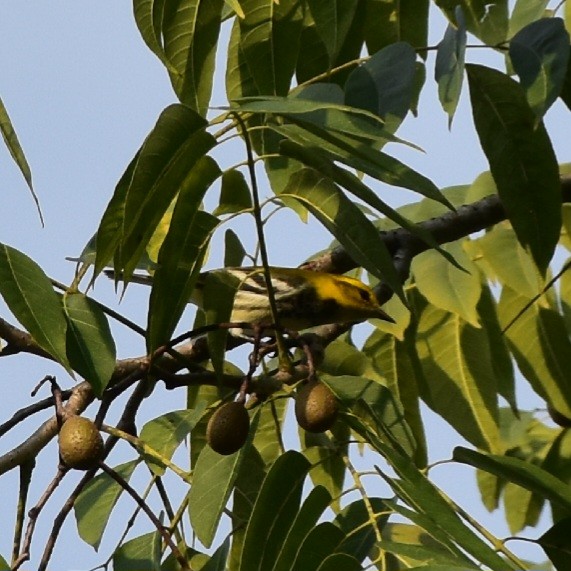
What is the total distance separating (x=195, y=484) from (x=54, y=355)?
425 millimetres

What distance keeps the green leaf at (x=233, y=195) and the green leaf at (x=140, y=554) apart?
1.01 metres

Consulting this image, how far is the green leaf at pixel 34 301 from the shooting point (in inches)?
83.0

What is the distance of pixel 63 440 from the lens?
6.60ft

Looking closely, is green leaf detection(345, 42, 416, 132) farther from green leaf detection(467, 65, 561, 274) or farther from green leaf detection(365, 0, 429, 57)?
A: green leaf detection(365, 0, 429, 57)

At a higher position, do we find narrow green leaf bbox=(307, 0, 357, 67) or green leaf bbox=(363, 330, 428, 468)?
narrow green leaf bbox=(307, 0, 357, 67)

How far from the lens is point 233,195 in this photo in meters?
3.14

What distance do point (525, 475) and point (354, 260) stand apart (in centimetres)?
54

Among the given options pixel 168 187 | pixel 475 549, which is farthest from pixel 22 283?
pixel 475 549

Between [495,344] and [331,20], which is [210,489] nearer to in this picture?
[331,20]

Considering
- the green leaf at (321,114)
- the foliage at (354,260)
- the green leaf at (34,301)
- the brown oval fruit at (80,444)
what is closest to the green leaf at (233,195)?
the foliage at (354,260)

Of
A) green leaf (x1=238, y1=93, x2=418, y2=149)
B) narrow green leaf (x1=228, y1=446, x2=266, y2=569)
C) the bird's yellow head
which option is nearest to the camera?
green leaf (x1=238, y1=93, x2=418, y2=149)

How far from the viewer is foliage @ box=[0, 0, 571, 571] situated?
6.68 ft

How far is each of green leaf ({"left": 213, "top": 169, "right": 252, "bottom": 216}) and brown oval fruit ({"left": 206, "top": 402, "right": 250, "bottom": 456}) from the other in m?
1.10

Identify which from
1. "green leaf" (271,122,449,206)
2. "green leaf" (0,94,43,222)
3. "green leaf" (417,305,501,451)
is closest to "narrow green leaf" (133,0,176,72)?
"green leaf" (0,94,43,222)
